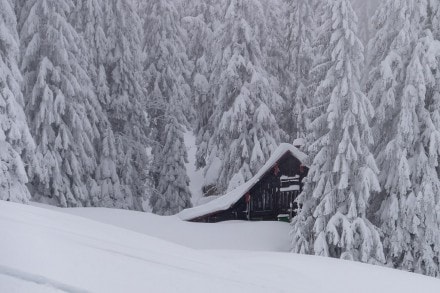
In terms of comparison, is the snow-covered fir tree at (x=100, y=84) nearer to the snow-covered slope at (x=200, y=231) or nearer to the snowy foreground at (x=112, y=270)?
the snow-covered slope at (x=200, y=231)

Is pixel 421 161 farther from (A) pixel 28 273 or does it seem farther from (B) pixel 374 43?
(A) pixel 28 273

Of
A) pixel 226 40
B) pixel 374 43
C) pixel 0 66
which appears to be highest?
pixel 226 40

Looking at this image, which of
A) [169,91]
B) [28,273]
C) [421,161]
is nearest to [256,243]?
[421,161]

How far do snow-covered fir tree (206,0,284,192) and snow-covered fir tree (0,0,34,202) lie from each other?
11351mm

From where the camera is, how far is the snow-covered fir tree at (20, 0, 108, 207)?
20984mm

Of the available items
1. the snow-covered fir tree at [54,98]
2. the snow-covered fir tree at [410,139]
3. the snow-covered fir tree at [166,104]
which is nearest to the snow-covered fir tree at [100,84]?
the snow-covered fir tree at [54,98]

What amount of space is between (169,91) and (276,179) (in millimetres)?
10256

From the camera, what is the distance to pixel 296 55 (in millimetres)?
30016

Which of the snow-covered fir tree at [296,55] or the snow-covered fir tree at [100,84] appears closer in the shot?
the snow-covered fir tree at [100,84]

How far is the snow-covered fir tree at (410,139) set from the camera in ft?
52.1

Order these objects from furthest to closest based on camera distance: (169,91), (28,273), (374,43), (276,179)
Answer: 1. (169,91)
2. (276,179)
3. (374,43)
4. (28,273)

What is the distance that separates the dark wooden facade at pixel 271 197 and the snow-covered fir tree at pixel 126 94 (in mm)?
6317

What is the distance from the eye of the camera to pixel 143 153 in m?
28.0

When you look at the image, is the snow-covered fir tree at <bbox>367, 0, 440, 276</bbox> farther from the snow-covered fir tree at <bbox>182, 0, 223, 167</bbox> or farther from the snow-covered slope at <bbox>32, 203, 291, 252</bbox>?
the snow-covered fir tree at <bbox>182, 0, 223, 167</bbox>
